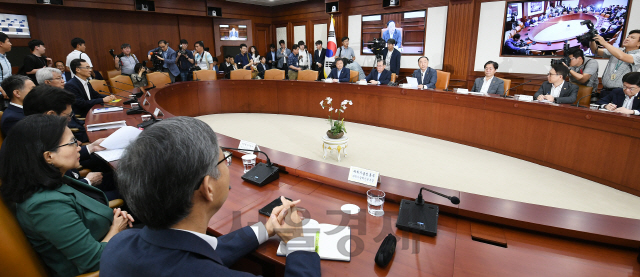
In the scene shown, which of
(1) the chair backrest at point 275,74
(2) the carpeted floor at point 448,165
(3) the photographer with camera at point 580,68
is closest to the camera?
(2) the carpeted floor at point 448,165

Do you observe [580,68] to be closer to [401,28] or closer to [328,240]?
[401,28]

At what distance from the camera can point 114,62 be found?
7.48 meters


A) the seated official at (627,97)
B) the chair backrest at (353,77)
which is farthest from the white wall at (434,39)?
the seated official at (627,97)

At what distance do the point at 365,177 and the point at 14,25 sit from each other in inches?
310

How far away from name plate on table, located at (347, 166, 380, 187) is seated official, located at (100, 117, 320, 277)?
844mm

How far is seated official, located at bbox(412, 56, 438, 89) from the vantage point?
524 cm

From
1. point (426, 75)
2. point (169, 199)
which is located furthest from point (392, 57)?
point (169, 199)

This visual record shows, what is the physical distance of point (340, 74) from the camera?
20.0 ft

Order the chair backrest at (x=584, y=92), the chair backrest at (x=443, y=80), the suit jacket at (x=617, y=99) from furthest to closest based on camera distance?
the chair backrest at (x=443, y=80), the chair backrest at (x=584, y=92), the suit jacket at (x=617, y=99)

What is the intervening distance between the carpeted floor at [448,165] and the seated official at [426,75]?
99 cm

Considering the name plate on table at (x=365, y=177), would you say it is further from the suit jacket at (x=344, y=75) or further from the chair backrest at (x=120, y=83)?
the chair backrest at (x=120, y=83)

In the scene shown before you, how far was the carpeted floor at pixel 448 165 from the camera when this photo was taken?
→ 2975 millimetres

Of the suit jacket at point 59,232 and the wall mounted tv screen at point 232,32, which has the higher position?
the wall mounted tv screen at point 232,32

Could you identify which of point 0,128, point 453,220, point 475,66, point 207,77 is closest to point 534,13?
point 475,66
